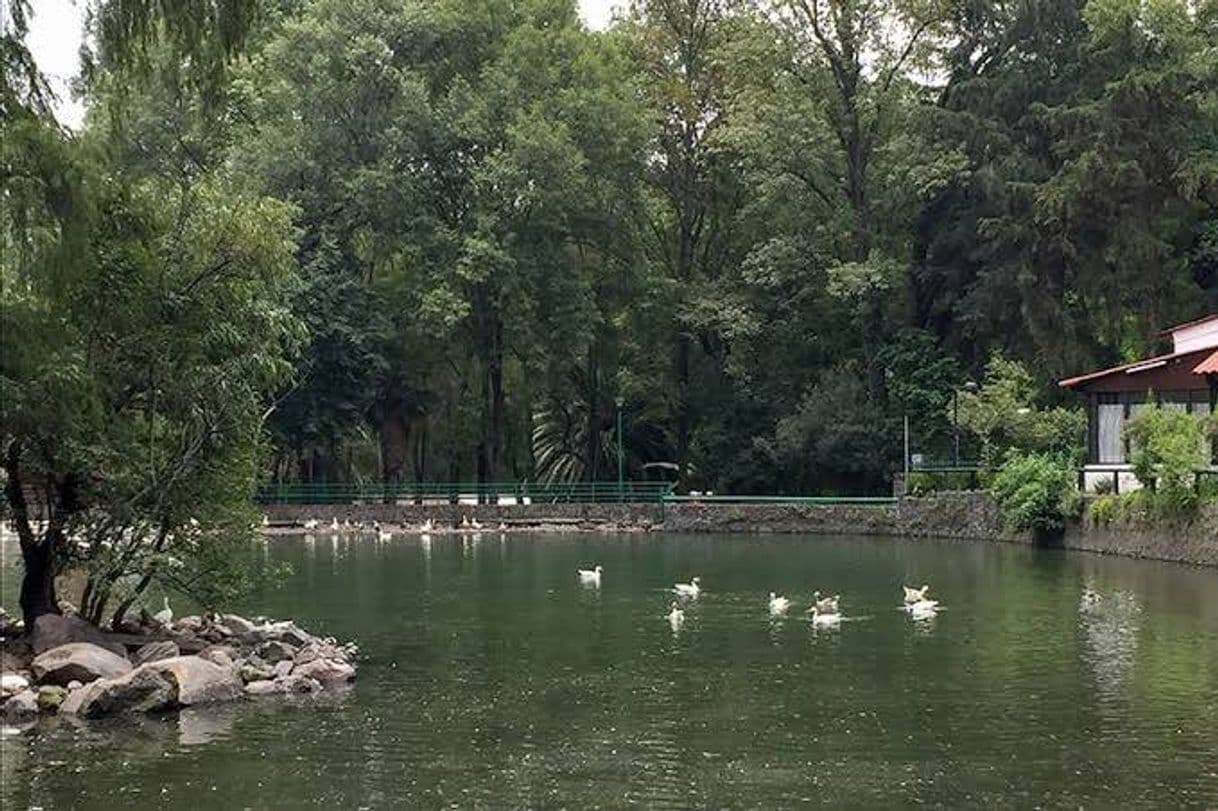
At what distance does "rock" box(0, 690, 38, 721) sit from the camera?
1803 centimetres

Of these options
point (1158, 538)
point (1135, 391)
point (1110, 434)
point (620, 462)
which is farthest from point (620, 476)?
point (1158, 538)

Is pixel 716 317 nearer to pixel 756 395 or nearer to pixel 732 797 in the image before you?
pixel 756 395

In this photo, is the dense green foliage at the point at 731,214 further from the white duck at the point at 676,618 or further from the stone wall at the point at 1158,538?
the white duck at the point at 676,618

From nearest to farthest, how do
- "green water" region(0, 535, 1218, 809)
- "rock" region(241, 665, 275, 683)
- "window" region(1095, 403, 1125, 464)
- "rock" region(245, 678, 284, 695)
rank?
"green water" region(0, 535, 1218, 809)
"rock" region(245, 678, 284, 695)
"rock" region(241, 665, 275, 683)
"window" region(1095, 403, 1125, 464)

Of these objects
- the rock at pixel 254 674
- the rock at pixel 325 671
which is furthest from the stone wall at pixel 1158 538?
the rock at pixel 254 674

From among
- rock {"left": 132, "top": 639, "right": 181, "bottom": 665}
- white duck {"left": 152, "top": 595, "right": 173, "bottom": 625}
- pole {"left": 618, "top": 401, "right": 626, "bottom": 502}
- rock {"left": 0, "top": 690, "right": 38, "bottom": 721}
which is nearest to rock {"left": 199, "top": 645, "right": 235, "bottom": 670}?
rock {"left": 132, "top": 639, "right": 181, "bottom": 665}

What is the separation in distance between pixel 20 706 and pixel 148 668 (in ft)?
5.04

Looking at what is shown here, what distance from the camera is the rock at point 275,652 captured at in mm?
21938

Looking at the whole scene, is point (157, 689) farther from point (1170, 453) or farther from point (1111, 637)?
point (1170, 453)

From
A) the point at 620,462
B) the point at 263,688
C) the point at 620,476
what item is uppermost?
the point at 620,462

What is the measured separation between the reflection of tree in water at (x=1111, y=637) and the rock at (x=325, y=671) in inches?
393

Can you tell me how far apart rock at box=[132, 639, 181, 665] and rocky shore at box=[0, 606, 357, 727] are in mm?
14

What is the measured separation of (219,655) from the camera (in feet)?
69.5

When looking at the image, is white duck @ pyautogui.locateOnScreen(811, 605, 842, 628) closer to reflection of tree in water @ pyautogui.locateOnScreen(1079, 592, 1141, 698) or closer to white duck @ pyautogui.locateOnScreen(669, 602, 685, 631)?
white duck @ pyautogui.locateOnScreen(669, 602, 685, 631)
